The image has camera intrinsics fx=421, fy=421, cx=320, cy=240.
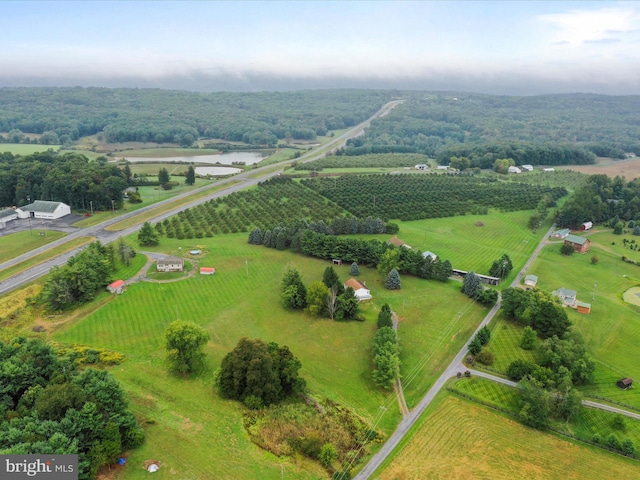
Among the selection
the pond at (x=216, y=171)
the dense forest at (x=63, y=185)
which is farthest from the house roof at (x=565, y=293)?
the pond at (x=216, y=171)

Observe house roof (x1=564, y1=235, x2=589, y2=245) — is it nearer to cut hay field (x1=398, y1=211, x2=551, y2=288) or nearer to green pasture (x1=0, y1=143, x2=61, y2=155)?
cut hay field (x1=398, y1=211, x2=551, y2=288)

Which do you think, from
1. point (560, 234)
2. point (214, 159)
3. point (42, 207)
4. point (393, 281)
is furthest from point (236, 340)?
point (214, 159)

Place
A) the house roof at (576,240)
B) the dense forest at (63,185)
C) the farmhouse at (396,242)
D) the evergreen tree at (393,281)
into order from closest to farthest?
the evergreen tree at (393,281), the farmhouse at (396,242), the house roof at (576,240), the dense forest at (63,185)

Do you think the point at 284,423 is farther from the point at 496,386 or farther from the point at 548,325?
the point at 548,325

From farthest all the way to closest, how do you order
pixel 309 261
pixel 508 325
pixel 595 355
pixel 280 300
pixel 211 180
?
pixel 211 180 → pixel 309 261 → pixel 280 300 → pixel 508 325 → pixel 595 355

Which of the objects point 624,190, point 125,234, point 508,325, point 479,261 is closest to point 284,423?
point 508,325

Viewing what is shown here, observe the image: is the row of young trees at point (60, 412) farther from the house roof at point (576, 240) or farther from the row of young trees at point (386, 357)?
the house roof at point (576, 240)
